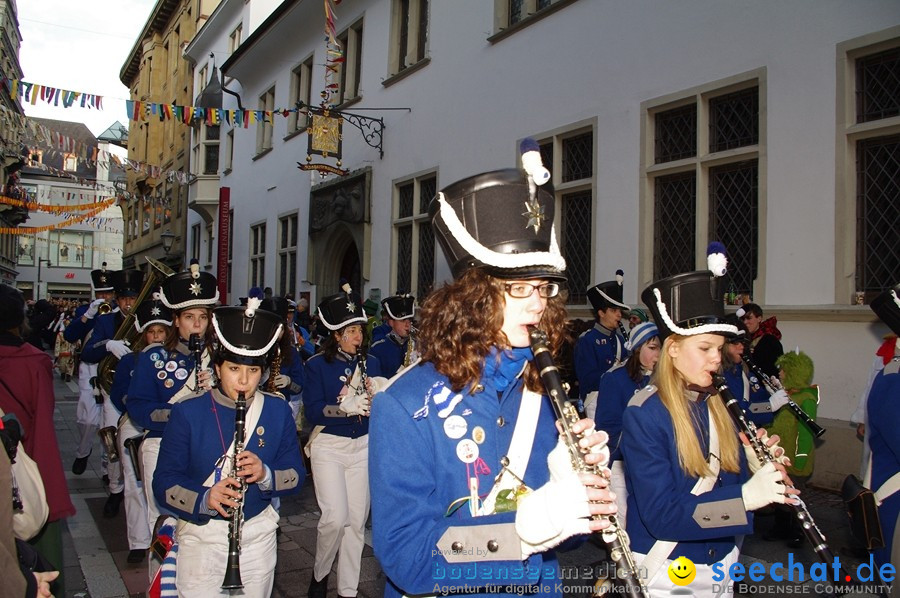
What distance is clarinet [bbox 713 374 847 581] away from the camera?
2748 mm

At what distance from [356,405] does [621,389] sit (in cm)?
185

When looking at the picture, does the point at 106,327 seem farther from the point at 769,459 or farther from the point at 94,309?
Answer: the point at 769,459

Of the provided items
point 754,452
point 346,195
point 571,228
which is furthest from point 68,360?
point 754,452

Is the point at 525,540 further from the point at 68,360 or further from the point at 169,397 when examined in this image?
the point at 68,360

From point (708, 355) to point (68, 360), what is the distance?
1970cm

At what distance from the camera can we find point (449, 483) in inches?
78.1

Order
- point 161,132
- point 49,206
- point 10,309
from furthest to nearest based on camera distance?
point 161,132 → point 49,206 → point 10,309

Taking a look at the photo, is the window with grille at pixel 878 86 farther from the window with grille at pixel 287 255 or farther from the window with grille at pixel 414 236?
the window with grille at pixel 287 255

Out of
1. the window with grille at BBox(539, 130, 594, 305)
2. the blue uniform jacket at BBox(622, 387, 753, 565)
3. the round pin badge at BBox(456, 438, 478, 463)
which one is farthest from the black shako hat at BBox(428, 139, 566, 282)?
the window with grille at BBox(539, 130, 594, 305)

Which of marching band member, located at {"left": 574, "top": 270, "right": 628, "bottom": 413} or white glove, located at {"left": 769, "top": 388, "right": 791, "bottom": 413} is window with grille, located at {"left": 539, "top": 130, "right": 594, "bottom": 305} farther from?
white glove, located at {"left": 769, "top": 388, "right": 791, "bottom": 413}

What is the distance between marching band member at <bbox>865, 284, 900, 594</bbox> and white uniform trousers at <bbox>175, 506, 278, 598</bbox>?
9.25ft

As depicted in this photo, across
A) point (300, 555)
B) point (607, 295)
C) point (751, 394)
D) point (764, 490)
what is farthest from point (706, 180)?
point (764, 490)

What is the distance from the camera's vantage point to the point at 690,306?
3.00 m

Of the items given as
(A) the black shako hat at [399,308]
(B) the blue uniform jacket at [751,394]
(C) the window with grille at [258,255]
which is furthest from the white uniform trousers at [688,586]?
(C) the window with grille at [258,255]
